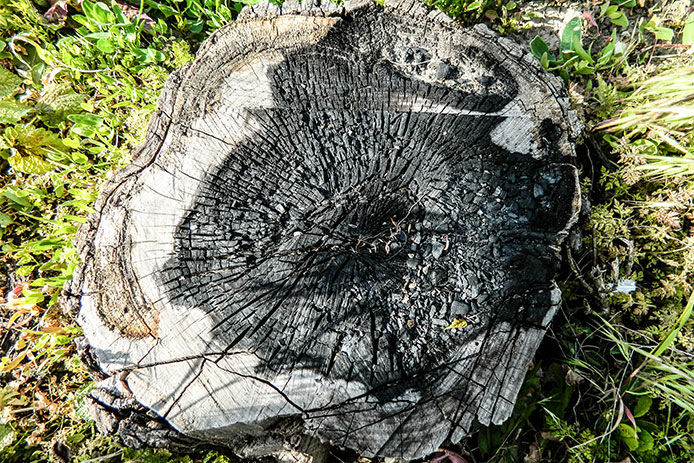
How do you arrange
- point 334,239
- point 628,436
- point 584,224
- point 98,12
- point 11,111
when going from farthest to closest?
point 11,111
point 98,12
point 584,224
point 628,436
point 334,239

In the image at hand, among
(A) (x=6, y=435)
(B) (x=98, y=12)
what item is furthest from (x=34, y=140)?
(A) (x=6, y=435)

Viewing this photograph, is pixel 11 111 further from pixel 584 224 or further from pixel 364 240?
pixel 584 224

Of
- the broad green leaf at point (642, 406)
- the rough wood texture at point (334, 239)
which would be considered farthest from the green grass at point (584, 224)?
the rough wood texture at point (334, 239)

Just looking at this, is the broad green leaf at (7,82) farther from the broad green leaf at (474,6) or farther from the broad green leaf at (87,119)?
the broad green leaf at (474,6)

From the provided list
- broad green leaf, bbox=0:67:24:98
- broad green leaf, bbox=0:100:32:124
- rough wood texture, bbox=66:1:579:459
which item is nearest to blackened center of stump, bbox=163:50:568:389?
rough wood texture, bbox=66:1:579:459

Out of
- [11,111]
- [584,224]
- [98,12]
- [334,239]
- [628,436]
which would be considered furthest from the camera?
[11,111]

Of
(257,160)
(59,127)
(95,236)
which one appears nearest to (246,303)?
(257,160)
